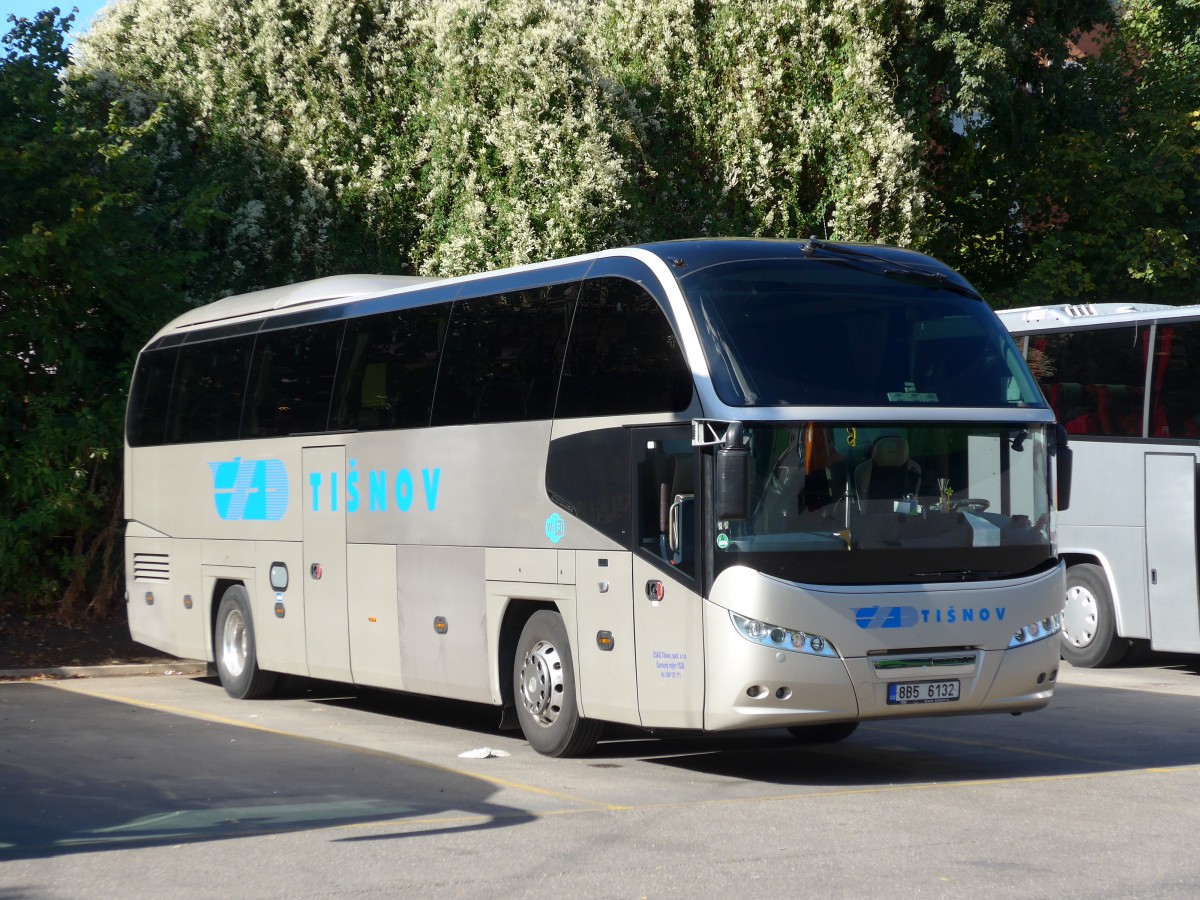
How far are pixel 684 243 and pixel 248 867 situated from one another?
16.8 feet

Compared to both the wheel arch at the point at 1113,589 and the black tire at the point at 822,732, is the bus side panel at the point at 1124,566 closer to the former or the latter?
the wheel arch at the point at 1113,589

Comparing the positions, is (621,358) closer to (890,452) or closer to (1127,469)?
(890,452)

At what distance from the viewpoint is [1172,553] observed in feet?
54.5

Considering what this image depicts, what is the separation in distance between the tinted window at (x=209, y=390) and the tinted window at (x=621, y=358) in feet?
17.2

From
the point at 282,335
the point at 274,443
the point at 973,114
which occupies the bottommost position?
the point at 274,443

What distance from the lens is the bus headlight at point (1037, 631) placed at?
10.6 m

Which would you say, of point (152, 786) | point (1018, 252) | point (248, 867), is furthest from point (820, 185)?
point (248, 867)

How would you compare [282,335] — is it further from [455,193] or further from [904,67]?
[904,67]

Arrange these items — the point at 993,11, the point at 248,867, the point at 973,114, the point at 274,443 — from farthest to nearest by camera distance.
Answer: the point at 973,114 < the point at 993,11 < the point at 274,443 < the point at 248,867

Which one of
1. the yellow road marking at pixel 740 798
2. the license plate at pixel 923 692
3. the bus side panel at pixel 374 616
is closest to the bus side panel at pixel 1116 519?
the yellow road marking at pixel 740 798

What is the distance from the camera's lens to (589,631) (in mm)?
11078

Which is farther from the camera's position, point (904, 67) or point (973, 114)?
point (973, 114)

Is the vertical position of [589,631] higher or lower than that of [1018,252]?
lower

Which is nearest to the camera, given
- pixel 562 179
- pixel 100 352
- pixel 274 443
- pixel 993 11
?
pixel 274 443
